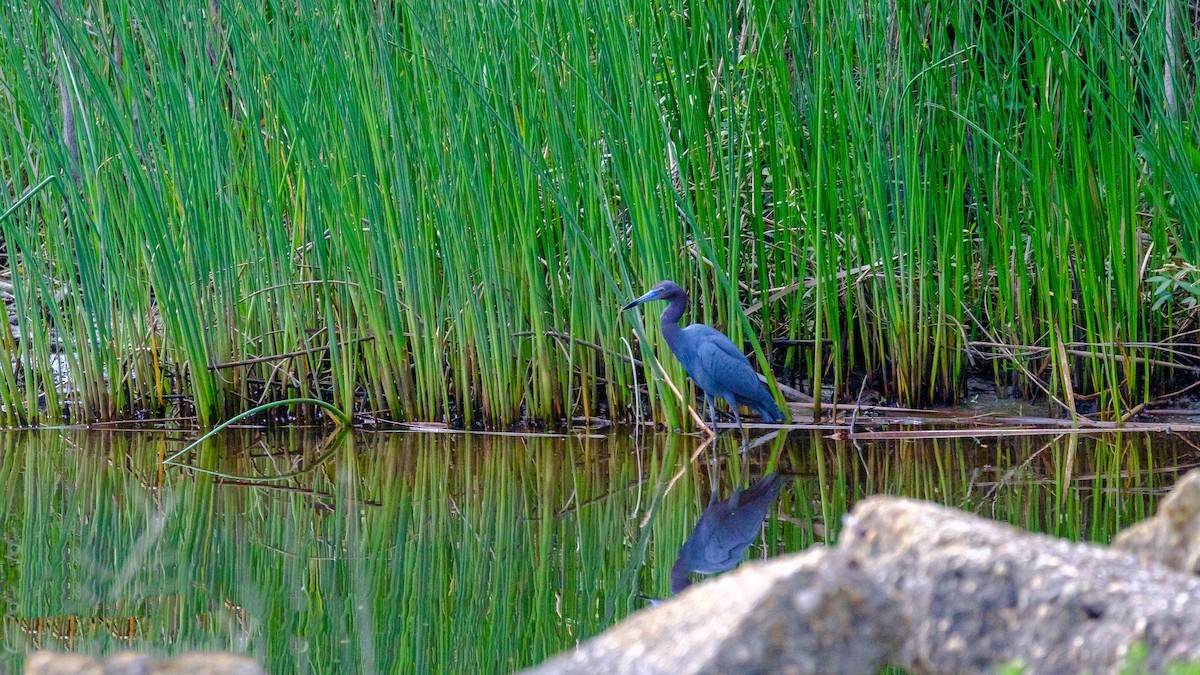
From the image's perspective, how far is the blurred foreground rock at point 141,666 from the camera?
1.22 meters

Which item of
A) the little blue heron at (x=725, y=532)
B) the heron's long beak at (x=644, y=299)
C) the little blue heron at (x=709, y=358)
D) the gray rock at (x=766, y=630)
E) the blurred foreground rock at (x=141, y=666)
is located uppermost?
the heron's long beak at (x=644, y=299)

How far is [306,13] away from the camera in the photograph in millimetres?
4031

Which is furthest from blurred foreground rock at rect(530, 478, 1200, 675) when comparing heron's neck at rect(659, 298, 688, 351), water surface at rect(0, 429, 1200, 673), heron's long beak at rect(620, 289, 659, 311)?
heron's neck at rect(659, 298, 688, 351)

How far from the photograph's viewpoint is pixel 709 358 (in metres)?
4.09

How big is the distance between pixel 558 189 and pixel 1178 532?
2.89 meters

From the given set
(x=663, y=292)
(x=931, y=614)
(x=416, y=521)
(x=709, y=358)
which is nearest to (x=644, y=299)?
(x=663, y=292)

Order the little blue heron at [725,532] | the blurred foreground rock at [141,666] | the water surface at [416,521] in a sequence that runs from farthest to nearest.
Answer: the little blue heron at [725,532], the water surface at [416,521], the blurred foreground rock at [141,666]

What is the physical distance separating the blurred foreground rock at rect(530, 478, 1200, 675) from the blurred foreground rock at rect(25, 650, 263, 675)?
351 millimetres

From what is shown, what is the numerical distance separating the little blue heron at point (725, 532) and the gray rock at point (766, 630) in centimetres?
108

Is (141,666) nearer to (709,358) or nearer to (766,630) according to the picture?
(766,630)

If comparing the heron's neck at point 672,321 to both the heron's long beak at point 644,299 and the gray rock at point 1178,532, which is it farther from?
the gray rock at point 1178,532

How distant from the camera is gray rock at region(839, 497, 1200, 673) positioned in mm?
1313

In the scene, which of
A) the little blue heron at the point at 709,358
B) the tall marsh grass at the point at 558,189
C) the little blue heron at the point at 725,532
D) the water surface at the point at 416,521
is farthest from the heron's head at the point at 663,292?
the little blue heron at the point at 725,532

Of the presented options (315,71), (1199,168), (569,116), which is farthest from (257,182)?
(1199,168)
